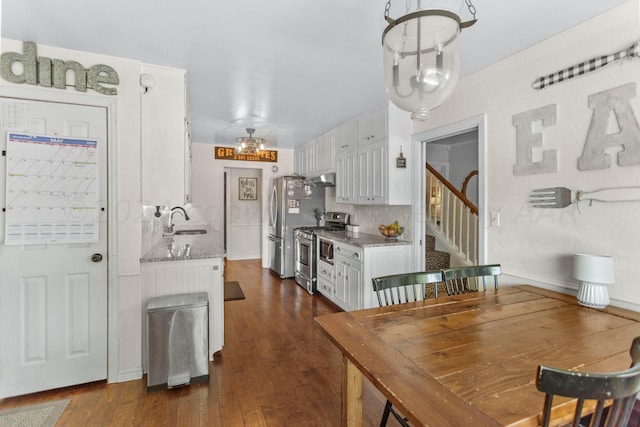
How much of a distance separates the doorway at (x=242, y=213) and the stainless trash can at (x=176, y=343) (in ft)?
15.3

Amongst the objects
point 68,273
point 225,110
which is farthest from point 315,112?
point 68,273

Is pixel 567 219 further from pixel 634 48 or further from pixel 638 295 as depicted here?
pixel 634 48

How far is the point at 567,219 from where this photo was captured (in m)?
1.98

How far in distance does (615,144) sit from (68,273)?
3669mm

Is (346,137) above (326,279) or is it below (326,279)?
above

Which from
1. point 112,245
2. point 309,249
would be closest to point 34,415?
point 112,245

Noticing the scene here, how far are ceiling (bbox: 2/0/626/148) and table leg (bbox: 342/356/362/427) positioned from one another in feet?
6.25

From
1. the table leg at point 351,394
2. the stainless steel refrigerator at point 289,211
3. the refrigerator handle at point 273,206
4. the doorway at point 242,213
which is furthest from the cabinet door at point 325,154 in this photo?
the table leg at point 351,394

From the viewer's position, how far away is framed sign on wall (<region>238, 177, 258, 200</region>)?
23.2 ft

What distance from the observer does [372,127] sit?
3580 millimetres

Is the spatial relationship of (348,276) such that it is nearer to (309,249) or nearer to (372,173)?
(309,249)

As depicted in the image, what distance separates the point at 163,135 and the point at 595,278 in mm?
3140

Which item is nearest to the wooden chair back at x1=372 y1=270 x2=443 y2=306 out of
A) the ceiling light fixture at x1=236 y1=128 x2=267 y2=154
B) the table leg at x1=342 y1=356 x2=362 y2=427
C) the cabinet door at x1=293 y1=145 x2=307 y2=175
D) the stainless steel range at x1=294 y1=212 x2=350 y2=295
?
the table leg at x1=342 y1=356 x2=362 y2=427

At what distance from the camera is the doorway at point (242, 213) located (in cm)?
682
